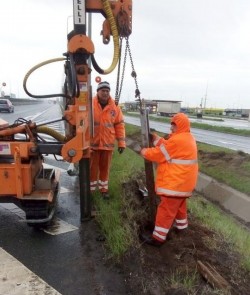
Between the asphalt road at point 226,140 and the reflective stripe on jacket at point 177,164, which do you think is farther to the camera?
the asphalt road at point 226,140

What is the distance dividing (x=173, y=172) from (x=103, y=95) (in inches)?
89.0

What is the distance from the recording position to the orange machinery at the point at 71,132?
4.46 metres

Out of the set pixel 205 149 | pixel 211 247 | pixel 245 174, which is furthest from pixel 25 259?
pixel 205 149

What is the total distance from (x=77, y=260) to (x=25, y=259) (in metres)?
0.57

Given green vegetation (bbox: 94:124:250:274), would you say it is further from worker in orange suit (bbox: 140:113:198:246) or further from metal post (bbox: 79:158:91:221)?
worker in orange suit (bbox: 140:113:198:246)

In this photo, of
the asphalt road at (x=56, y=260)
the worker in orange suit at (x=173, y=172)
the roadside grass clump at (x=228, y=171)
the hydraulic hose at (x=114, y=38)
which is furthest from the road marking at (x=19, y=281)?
the roadside grass clump at (x=228, y=171)

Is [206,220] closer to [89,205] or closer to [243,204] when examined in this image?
[89,205]

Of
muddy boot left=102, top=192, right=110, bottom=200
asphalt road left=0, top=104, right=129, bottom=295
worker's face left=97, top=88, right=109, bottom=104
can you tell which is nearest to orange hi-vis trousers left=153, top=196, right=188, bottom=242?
asphalt road left=0, top=104, right=129, bottom=295

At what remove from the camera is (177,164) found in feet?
13.4

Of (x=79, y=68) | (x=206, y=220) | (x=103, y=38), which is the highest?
(x=103, y=38)

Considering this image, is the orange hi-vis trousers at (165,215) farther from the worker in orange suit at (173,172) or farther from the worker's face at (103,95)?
the worker's face at (103,95)

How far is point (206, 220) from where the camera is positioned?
5.49 metres

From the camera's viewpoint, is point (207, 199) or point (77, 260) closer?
point (77, 260)

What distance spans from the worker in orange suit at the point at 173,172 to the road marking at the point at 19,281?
52.4 inches
